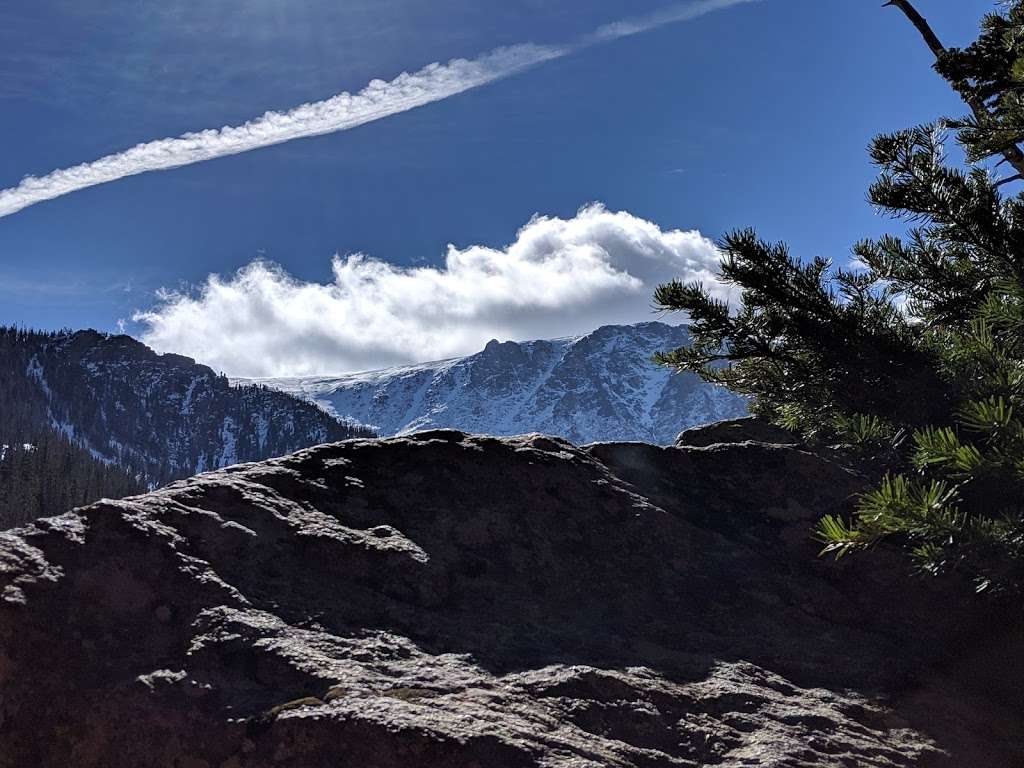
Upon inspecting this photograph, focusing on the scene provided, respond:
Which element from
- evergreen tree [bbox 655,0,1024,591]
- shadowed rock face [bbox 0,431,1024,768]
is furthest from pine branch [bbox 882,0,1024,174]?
shadowed rock face [bbox 0,431,1024,768]

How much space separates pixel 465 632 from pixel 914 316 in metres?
4.44

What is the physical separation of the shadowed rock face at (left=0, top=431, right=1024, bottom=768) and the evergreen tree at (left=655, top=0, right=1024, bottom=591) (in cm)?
82

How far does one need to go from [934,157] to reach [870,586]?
328 centimetres

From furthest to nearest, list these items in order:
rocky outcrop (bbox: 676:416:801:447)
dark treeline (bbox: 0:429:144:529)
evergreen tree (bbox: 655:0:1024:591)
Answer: dark treeline (bbox: 0:429:144:529)
rocky outcrop (bbox: 676:416:801:447)
evergreen tree (bbox: 655:0:1024:591)

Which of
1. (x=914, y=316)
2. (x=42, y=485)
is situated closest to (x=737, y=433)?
(x=914, y=316)

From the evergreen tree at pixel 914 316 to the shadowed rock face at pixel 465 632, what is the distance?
32.3 inches

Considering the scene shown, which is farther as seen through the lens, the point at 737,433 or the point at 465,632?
the point at 737,433

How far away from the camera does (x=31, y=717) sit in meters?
4.04

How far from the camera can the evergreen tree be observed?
5.37m

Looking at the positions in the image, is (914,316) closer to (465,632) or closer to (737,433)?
(737,433)

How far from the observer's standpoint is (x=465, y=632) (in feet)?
16.7

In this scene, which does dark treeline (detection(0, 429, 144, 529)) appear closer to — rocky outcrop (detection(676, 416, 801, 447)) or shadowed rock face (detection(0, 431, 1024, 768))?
rocky outcrop (detection(676, 416, 801, 447))

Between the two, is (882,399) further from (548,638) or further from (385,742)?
(385,742)

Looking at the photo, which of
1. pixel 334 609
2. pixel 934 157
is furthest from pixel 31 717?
pixel 934 157
